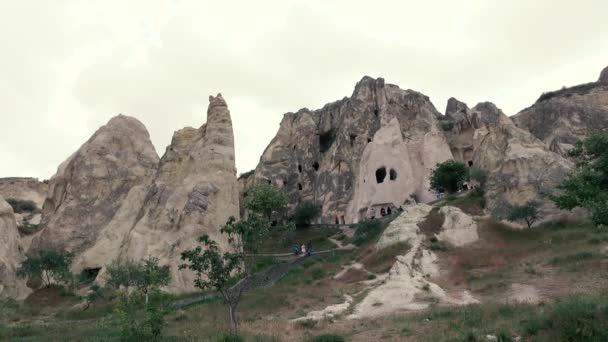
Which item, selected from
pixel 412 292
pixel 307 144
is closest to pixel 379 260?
pixel 412 292

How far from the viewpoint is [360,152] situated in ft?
188

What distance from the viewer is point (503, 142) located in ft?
136

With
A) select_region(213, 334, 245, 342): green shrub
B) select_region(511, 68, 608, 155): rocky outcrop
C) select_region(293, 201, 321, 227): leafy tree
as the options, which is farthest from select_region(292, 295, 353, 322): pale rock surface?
select_region(511, 68, 608, 155): rocky outcrop

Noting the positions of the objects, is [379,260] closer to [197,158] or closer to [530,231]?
[530,231]

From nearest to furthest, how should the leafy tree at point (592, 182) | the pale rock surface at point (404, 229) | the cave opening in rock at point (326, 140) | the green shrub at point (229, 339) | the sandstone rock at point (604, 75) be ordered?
1. the leafy tree at point (592, 182)
2. the green shrub at point (229, 339)
3. the pale rock surface at point (404, 229)
4. the cave opening in rock at point (326, 140)
5. the sandstone rock at point (604, 75)

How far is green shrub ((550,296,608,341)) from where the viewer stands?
394 inches

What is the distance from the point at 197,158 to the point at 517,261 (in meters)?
23.8

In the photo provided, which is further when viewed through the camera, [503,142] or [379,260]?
[503,142]

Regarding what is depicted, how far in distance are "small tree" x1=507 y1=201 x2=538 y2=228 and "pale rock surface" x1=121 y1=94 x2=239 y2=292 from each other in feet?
62.5

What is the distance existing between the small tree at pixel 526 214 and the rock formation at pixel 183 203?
1920cm

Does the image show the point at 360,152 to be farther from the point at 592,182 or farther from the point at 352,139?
the point at 592,182

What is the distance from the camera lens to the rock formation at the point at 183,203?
101 ft

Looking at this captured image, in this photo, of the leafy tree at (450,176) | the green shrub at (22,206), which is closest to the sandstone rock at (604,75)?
the leafy tree at (450,176)

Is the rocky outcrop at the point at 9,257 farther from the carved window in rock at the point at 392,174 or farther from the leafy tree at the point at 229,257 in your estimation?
the carved window in rock at the point at 392,174
